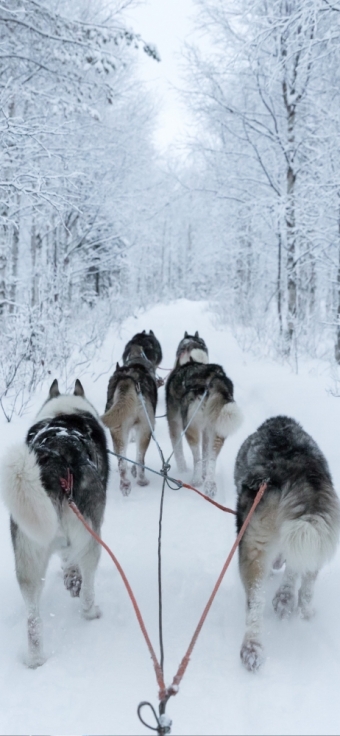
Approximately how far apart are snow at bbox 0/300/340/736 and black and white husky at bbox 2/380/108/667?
168 mm

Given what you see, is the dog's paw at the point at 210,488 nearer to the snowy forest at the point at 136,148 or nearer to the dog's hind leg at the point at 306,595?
the dog's hind leg at the point at 306,595

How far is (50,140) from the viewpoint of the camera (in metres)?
9.59

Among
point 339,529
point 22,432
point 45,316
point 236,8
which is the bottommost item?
point 22,432

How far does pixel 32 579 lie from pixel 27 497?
20.6 inches

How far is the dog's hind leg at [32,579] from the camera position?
2.24 metres

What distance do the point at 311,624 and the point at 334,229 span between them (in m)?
6.89

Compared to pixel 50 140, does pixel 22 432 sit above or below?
below

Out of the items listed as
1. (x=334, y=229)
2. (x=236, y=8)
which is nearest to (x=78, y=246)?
(x=236, y=8)

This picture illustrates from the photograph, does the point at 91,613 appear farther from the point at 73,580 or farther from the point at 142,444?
the point at 142,444

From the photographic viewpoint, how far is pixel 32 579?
7.35 feet

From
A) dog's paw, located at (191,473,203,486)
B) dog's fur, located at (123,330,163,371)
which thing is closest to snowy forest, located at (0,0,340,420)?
dog's fur, located at (123,330,163,371)

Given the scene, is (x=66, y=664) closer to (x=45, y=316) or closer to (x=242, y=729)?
(x=242, y=729)

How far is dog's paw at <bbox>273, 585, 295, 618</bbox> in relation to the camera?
2.61 meters

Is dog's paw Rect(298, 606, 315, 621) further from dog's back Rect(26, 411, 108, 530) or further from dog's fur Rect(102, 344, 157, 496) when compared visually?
dog's fur Rect(102, 344, 157, 496)
